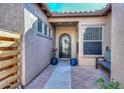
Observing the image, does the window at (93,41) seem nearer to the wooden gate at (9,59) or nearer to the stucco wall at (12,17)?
the stucco wall at (12,17)

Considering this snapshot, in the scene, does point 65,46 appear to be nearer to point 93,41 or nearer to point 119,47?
point 93,41

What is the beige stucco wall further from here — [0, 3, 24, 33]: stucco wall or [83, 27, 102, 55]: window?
[0, 3, 24, 33]: stucco wall

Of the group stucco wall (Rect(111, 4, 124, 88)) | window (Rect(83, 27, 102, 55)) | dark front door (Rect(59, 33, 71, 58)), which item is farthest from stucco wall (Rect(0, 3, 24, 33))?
dark front door (Rect(59, 33, 71, 58))

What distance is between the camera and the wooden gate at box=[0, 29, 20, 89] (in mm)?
3485

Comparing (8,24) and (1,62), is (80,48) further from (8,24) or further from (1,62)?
(1,62)

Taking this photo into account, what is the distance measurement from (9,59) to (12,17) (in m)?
1.31

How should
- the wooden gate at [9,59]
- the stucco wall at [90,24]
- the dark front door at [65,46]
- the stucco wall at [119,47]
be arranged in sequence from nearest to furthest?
the stucco wall at [119,47], the wooden gate at [9,59], the stucco wall at [90,24], the dark front door at [65,46]

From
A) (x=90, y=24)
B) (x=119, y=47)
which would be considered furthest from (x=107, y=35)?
(x=119, y=47)

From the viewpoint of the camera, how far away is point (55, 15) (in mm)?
8664

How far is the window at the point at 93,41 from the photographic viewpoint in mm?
8641

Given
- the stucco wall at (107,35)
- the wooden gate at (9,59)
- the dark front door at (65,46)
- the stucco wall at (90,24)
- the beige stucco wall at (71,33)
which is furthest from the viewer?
the dark front door at (65,46)

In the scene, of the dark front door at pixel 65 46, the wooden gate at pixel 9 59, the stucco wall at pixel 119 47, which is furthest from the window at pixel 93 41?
the stucco wall at pixel 119 47

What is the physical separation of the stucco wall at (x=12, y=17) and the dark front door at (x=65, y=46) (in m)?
7.68

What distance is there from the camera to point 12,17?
14.3 ft
